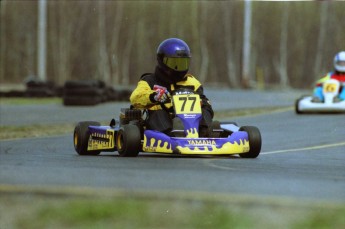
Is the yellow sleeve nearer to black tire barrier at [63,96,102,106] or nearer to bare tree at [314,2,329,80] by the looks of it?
black tire barrier at [63,96,102,106]

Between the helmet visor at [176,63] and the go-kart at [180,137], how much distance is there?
380 mm

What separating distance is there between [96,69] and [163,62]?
138 feet

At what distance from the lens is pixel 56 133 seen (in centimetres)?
1756

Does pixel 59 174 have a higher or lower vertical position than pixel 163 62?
lower

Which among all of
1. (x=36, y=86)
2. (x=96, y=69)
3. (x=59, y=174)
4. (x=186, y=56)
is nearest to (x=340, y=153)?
(x=186, y=56)

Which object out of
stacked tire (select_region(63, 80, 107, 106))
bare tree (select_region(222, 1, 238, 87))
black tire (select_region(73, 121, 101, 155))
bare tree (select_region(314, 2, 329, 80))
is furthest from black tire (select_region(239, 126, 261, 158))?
bare tree (select_region(314, 2, 329, 80))

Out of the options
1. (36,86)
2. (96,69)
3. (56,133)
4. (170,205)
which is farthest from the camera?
(96,69)

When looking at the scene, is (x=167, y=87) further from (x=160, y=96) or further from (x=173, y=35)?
(x=173, y=35)

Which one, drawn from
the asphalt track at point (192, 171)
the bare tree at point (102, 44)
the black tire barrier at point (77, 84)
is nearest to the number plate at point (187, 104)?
the asphalt track at point (192, 171)

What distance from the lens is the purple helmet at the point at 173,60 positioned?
40.4ft

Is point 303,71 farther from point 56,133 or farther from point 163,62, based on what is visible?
point 163,62

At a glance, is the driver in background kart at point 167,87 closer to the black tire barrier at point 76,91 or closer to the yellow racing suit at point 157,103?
the yellow racing suit at point 157,103

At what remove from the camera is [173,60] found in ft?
40.4

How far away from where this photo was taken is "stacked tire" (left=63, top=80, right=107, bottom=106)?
26453 millimetres
